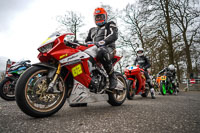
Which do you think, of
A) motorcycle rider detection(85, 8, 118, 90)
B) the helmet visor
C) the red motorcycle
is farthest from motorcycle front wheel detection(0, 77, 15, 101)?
the red motorcycle

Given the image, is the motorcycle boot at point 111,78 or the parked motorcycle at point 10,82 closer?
A: the motorcycle boot at point 111,78

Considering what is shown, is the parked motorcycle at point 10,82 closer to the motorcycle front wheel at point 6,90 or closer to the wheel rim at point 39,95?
the motorcycle front wheel at point 6,90

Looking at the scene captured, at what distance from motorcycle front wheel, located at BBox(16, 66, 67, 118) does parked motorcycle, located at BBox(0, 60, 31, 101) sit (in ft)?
12.2

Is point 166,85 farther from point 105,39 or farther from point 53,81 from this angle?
point 53,81

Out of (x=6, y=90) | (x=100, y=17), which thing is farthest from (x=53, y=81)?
(x=6, y=90)

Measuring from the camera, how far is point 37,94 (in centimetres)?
222

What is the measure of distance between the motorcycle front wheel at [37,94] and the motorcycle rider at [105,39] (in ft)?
3.52

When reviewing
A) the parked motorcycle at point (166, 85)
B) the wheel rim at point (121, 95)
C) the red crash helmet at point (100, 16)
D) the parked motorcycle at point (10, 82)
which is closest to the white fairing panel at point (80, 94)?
the wheel rim at point (121, 95)

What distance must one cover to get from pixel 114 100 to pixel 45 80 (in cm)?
176

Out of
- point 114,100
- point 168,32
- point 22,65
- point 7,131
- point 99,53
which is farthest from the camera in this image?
point 168,32

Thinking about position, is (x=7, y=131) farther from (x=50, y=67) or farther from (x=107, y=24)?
(x=107, y=24)

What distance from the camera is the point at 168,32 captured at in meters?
14.8

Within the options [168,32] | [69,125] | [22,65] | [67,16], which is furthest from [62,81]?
[67,16]

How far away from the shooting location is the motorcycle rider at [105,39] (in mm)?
3211
